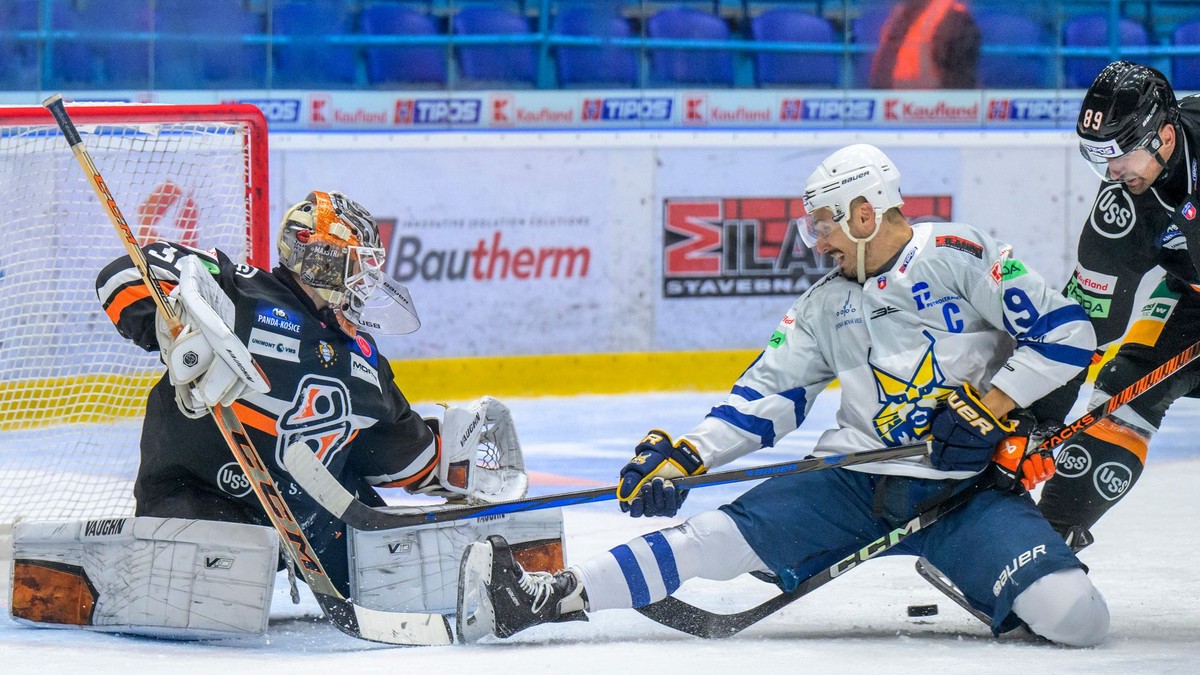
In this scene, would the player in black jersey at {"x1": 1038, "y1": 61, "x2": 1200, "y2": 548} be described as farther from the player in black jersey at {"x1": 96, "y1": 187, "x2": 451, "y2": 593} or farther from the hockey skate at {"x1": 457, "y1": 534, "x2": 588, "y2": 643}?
the player in black jersey at {"x1": 96, "y1": 187, "x2": 451, "y2": 593}

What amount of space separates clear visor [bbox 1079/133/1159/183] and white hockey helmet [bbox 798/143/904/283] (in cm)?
37

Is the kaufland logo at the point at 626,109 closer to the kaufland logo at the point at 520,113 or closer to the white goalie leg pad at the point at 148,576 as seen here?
the kaufland logo at the point at 520,113

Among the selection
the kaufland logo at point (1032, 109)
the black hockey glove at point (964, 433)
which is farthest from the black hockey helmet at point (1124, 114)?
the kaufland logo at point (1032, 109)

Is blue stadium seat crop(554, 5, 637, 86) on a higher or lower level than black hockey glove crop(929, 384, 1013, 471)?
higher

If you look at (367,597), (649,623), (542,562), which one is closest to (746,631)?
(649,623)

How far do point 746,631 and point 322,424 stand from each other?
33.3 inches

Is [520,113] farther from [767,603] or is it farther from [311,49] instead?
[767,603]

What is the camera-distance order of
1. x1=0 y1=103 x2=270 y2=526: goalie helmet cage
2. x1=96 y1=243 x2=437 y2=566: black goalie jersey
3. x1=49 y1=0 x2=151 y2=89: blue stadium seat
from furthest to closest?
1. x1=49 y1=0 x2=151 y2=89: blue stadium seat
2. x1=0 y1=103 x2=270 y2=526: goalie helmet cage
3. x1=96 y1=243 x2=437 y2=566: black goalie jersey

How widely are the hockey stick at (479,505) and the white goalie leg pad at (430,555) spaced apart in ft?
0.12

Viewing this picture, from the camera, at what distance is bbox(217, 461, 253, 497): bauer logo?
9.42ft

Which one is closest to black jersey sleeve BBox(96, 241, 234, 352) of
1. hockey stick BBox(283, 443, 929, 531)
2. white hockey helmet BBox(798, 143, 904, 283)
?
hockey stick BBox(283, 443, 929, 531)

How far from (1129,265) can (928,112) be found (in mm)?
4096

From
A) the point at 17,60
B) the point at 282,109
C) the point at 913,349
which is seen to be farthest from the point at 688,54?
the point at 913,349

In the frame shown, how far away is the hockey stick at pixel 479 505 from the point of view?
105 inches
